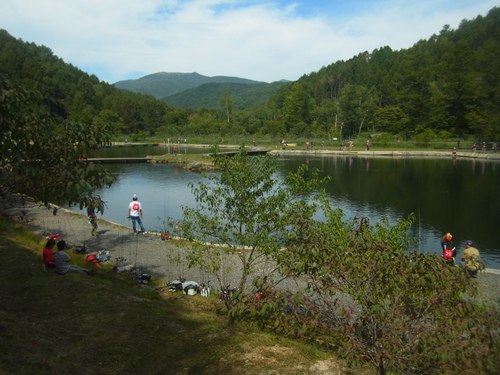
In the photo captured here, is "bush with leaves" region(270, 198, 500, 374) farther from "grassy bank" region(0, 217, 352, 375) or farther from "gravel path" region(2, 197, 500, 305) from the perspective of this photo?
"gravel path" region(2, 197, 500, 305)

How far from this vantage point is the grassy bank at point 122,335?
6.24 meters

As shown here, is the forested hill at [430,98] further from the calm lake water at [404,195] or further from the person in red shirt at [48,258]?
the person in red shirt at [48,258]

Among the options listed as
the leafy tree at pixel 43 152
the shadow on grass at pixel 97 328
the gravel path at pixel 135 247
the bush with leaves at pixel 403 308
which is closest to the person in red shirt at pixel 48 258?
the shadow on grass at pixel 97 328

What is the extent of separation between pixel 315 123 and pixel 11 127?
95.8 meters

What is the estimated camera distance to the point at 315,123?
325 feet

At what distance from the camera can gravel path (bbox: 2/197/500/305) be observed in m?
11.9

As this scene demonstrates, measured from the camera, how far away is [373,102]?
293ft

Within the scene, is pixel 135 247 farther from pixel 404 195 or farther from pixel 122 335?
pixel 404 195

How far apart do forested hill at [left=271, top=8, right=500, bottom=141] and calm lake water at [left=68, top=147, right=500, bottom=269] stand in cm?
1953

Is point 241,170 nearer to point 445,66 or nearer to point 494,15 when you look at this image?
point 445,66

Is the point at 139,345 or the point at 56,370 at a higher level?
the point at 56,370

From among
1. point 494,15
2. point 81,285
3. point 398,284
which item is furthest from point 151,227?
point 494,15

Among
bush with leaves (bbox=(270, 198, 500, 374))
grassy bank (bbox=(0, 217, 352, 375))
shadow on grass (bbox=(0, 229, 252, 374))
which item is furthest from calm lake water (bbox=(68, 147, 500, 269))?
bush with leaves (bbox=(270, 198, 500, 374))

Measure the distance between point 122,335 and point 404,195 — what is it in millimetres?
24769
